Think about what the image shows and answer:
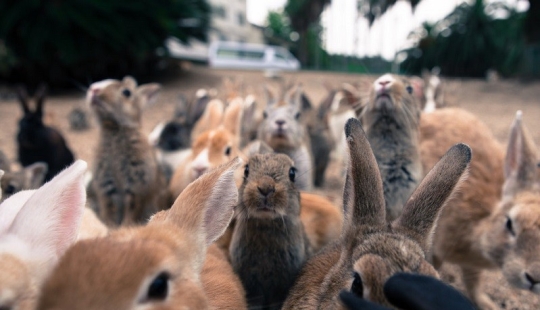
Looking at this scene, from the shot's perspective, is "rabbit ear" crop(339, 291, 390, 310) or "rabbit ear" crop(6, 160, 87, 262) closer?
"rabbit ear" crop(339, 291, 390, 310)

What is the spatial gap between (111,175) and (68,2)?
12.0 m

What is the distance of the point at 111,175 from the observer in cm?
413

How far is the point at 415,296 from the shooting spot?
1.20 metres

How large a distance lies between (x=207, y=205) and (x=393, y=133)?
180 cm

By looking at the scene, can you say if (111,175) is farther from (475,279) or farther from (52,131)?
(475,279)

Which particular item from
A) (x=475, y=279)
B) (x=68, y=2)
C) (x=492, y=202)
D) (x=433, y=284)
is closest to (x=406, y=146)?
(x=492, y=202)

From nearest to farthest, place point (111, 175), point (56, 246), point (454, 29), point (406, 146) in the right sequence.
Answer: point (56, 246), point (406, 146), point (111, 175), point (454, 29)

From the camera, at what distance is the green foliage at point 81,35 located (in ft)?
45.8

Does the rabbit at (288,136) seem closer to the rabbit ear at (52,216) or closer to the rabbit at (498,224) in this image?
the rabbit at (498,224)

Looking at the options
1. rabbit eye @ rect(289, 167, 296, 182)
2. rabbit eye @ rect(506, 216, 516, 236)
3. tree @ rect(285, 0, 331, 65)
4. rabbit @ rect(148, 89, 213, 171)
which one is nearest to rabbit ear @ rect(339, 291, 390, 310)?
rabbit eye @ rect(289, 167, 296, 182)

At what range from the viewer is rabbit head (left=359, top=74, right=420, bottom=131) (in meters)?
3.04

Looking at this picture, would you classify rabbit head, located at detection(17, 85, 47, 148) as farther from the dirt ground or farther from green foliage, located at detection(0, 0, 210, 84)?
green foliage, located at detection(0, 0, 210, 84)

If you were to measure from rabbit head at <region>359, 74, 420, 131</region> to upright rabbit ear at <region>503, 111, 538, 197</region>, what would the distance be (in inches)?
25.9

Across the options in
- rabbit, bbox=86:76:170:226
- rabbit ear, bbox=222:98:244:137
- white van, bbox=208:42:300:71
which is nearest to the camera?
rabbit, bbox=86:76:170:226
